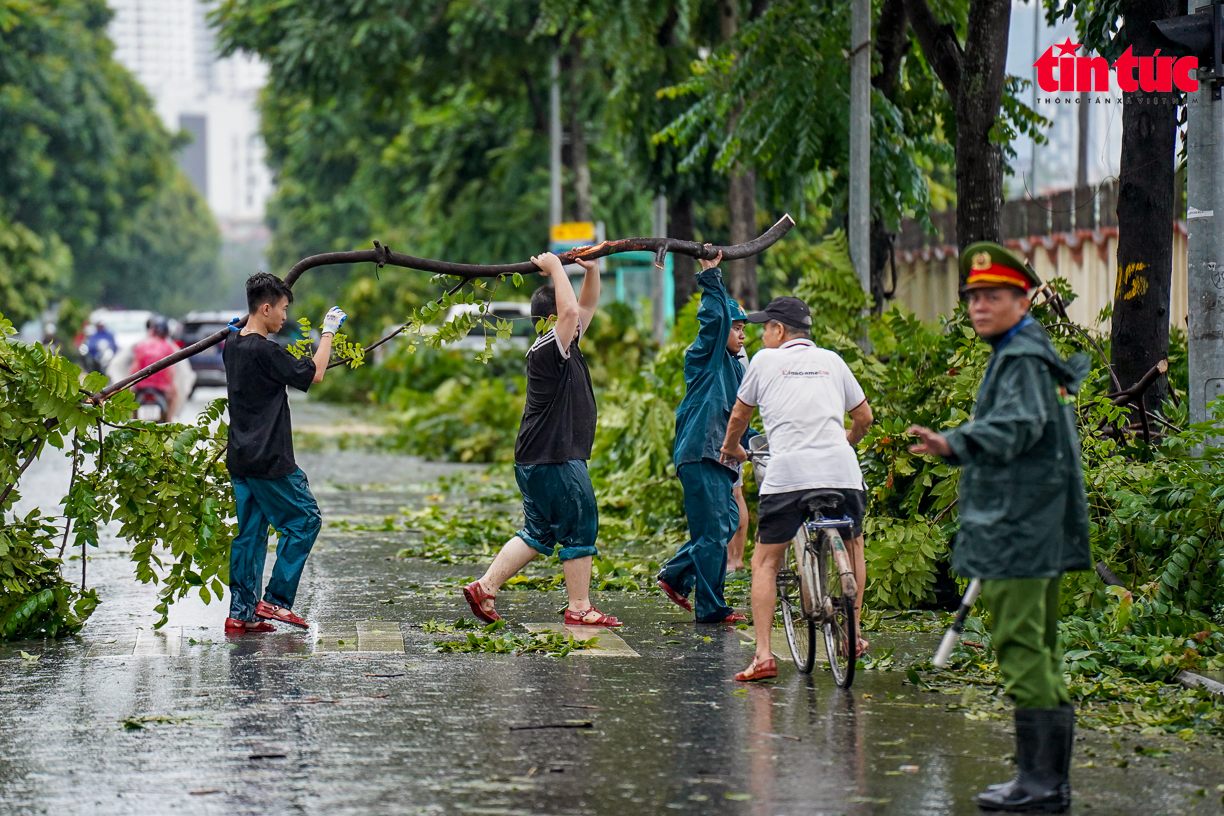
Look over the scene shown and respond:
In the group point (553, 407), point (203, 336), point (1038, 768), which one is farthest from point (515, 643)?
point (203, 336)

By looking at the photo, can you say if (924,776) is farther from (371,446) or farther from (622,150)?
(371,446)

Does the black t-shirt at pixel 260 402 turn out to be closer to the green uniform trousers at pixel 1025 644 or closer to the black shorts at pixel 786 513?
the black shorts at pixel 786 513

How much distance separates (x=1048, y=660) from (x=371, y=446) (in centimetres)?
1930

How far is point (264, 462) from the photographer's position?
849 centimetres

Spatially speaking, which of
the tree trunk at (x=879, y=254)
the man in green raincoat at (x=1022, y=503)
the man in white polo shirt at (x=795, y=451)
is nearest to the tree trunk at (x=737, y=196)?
the tree trunk at (x=879, y=254)

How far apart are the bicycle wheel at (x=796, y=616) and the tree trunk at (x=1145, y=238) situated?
3348mm

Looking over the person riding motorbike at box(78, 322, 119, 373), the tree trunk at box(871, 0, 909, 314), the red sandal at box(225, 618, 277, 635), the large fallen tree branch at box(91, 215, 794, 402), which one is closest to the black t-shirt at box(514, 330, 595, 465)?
the large fallen tree branch at box(91, 215, 794, 402)

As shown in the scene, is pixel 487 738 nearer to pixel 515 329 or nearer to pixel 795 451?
pixel 795 451

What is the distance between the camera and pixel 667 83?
1881 cm

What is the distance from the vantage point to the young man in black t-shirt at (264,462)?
8516 millimetres

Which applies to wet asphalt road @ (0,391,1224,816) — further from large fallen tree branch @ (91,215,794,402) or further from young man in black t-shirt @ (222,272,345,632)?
large fallen tree branch @ (91,215,794,402)

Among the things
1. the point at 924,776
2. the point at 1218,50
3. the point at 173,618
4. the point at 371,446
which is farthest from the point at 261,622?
the point at 371,446

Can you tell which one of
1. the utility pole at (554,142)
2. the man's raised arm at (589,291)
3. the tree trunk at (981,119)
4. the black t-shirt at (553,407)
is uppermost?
the utility pole at (554,142)

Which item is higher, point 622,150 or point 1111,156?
point 622,150
